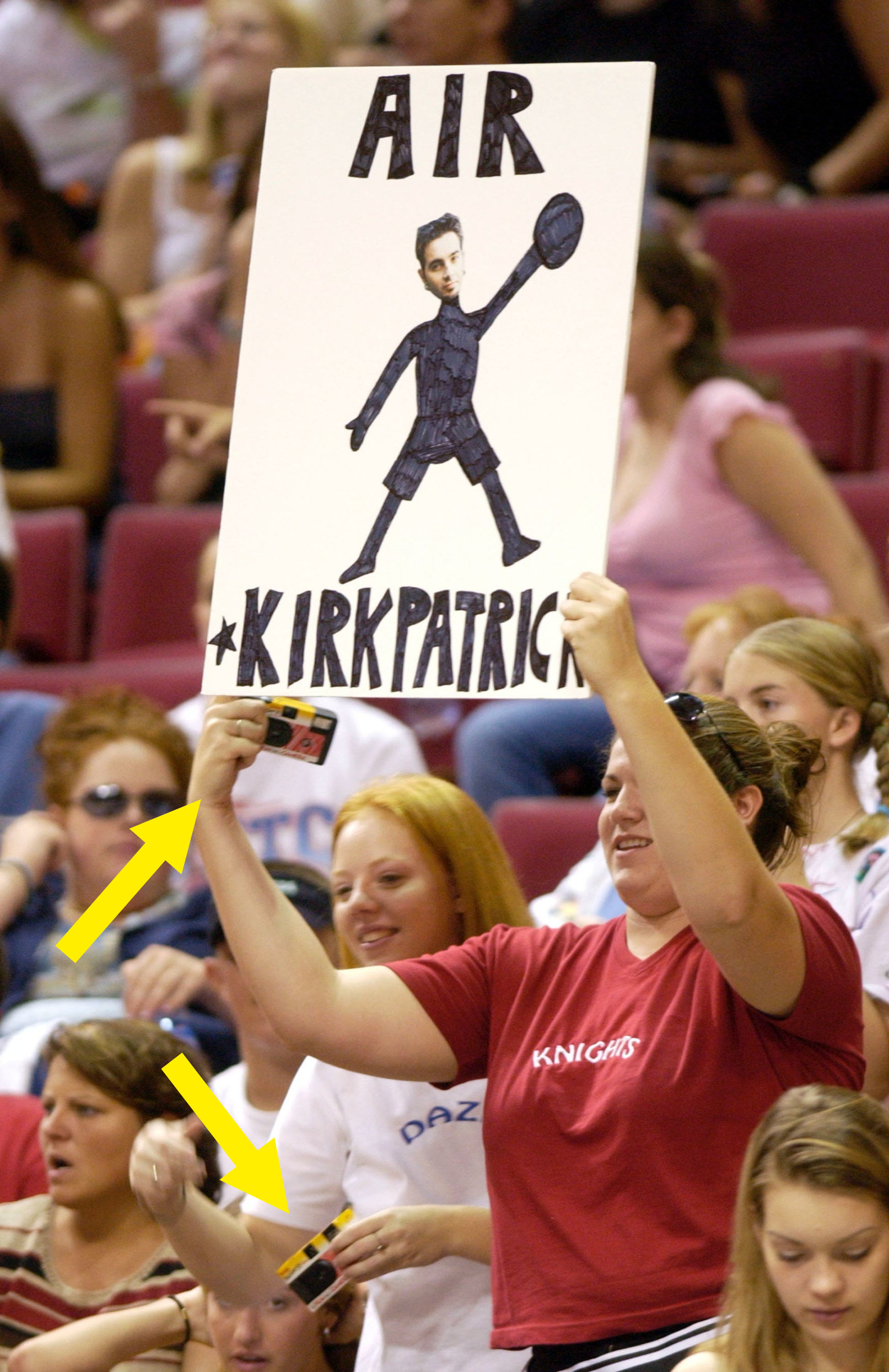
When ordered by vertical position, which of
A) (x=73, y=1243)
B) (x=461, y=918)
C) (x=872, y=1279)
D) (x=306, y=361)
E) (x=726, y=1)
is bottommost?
(x=73, y=1243)

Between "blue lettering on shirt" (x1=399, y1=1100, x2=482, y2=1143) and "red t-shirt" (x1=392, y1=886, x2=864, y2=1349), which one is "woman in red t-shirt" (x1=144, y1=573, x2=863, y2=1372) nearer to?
"red t-shirt" (x1=392, y1=886, x2=864, y2=1349)

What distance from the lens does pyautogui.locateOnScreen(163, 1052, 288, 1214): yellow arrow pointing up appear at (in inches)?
66.5

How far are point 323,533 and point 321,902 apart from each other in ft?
2.54

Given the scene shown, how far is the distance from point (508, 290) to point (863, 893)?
73 centimetres

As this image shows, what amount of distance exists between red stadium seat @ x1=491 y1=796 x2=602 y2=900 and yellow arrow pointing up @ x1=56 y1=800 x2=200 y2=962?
1.22m

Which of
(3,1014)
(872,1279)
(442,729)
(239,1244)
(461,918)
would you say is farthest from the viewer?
(442,729)

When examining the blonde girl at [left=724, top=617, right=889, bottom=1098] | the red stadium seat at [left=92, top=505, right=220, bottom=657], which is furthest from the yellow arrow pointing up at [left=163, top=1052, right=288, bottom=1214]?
the red stadium seat at [left=92, top=505, right=220, bottom=657]

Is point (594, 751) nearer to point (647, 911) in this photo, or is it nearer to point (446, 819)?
point (446, 819)

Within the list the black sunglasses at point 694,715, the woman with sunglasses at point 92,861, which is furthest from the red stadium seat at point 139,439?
the black sunglasses at point 694,715

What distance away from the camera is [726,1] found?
187 inches

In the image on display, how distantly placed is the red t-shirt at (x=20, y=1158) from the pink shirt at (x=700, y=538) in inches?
52.7

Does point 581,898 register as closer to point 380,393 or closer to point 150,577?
point 380,393

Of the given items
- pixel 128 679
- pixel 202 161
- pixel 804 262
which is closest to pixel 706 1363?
A: pixel 128 679

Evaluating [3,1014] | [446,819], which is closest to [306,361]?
[446,819]
